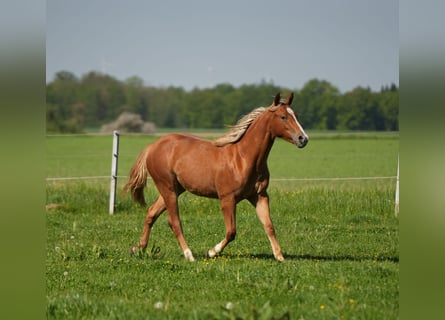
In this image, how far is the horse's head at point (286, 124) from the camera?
22.7 feet

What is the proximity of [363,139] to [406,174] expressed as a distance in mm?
32163

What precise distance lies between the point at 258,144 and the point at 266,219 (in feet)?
3.03

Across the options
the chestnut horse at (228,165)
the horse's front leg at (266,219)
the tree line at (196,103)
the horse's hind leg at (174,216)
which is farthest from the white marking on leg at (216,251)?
the tree line at (196,103)

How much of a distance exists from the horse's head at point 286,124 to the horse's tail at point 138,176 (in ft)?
6.34

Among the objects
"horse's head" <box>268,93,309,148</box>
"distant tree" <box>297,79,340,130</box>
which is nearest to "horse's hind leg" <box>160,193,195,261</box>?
"horse's head" <box>268,93,309,148</box>

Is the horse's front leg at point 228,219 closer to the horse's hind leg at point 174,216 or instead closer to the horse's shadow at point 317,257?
the horse's shadow at point 317,257

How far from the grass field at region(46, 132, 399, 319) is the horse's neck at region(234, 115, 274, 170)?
1.21m

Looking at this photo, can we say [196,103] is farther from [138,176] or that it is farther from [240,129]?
[240,129]

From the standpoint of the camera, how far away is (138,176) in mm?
8281

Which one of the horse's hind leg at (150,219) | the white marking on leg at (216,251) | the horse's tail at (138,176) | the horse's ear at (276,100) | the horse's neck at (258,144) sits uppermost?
the horse's ear at (276,100)

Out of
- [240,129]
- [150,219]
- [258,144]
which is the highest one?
[240,129]

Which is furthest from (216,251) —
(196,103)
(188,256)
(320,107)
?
(196,103)

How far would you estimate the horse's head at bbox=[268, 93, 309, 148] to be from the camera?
6918mm

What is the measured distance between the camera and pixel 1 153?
2.74 metres
